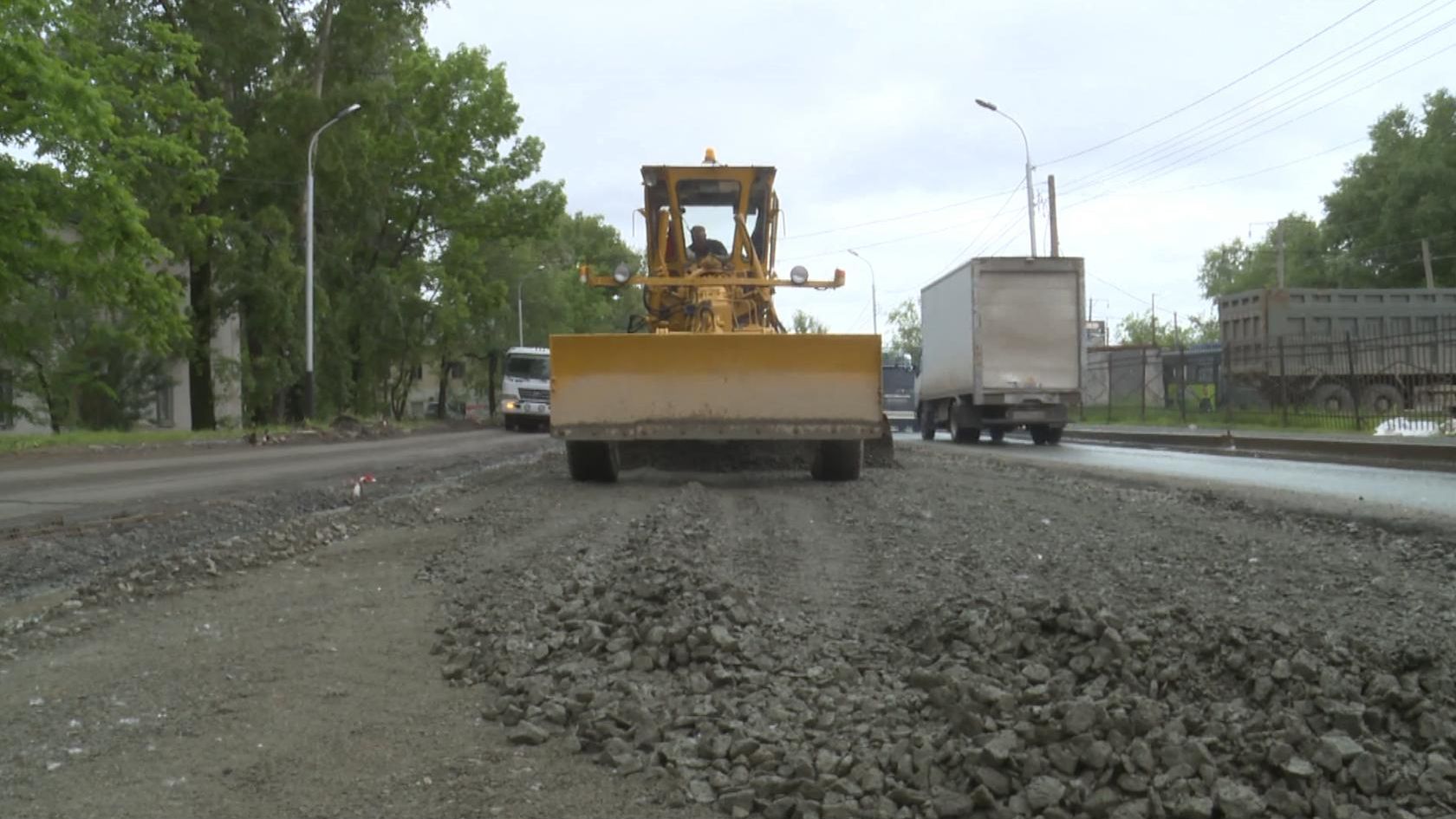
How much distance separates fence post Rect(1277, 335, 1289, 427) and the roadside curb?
8.81 ft

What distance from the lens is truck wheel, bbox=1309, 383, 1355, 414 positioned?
25953 mm

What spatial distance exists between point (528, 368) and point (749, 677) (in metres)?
38.6

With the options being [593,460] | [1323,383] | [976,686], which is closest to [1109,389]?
[1323,383]

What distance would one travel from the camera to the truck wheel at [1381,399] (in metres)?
25.0

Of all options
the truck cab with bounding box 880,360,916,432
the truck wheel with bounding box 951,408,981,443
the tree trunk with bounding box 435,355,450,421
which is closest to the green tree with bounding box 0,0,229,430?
the truck wheel with bounding box 951,408,981,443

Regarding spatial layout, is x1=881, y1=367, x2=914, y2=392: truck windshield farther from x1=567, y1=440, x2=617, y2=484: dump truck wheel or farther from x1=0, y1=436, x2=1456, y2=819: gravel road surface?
x1=0, y1=436, x2=1456, y2=819: gravel road surface

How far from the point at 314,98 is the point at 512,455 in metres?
15.7

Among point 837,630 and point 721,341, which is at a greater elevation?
point 721,341

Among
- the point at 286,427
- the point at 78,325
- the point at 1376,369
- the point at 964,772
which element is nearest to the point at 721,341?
the point at 964,772

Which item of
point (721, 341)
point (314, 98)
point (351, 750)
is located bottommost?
point (351, 750)

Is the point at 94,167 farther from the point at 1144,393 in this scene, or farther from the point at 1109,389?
the point at 1109,389

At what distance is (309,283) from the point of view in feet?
106

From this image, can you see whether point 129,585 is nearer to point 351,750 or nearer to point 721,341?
point 351,750

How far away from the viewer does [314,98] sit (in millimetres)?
31672
